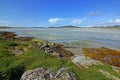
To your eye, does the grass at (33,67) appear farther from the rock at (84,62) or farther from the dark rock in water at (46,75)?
the dark rock in water at (46,75)

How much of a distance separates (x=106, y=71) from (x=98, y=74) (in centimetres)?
147

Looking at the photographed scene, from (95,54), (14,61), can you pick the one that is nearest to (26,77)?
(14,61)

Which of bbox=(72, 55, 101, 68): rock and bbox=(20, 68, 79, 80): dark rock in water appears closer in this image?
bbox=(20, 68, 79, 80): dark rock in water

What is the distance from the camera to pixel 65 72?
9.92 m

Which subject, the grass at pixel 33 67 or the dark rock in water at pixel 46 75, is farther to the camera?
the grass at pixel 33 67

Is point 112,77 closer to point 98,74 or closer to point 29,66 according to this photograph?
point 98,74

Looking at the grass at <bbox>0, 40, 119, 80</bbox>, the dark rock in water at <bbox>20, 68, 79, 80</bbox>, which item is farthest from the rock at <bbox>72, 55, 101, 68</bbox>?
the dark rock in water at <bbox>20, 68, 79, 80</bbox>

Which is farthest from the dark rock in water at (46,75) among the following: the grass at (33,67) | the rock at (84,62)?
the rock at (84,62)

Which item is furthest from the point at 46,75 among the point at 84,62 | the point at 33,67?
the point at 84,62

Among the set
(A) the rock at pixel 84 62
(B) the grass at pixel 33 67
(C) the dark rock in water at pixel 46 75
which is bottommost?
(A) the rock at pixel 84 62

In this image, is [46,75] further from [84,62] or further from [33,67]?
→ [84,62]

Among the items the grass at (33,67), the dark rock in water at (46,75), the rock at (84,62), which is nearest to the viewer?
the dark rock in water at (46,75)

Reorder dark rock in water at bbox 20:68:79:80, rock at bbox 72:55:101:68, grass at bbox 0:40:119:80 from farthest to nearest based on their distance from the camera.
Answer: rock at bbox 72:55:101:68, grass at bbox 0:40:119:80, dark rock in water at bbox 20:68:79:80

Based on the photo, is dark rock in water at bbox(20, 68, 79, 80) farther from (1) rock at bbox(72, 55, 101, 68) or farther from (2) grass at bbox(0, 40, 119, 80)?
(1) rock at bbox(72, 55, 101, 68)
